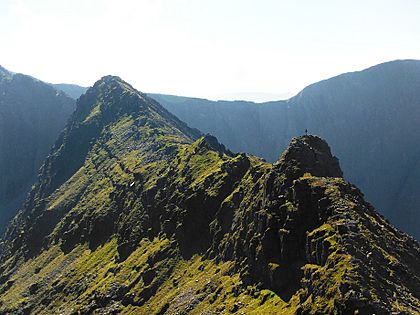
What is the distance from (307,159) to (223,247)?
27000mm

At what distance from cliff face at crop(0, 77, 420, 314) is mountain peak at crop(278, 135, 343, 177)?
308 millimetres

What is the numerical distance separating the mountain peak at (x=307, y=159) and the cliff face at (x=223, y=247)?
31 cm

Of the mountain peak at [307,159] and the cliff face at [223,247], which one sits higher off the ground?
the mountain peak at [307,159]

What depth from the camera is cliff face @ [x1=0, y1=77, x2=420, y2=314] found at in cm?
6806

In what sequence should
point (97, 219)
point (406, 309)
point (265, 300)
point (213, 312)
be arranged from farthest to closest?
point (97, 219) < point (213, 312) < point (265, 300) < point (406, 309)

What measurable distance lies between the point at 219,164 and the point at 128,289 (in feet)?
148

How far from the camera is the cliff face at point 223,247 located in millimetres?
68062

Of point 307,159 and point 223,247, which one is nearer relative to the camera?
point 307,159

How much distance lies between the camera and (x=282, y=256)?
82.6 meters

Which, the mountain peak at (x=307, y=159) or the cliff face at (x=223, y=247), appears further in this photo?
the mountain peak at (x=307, y=159)

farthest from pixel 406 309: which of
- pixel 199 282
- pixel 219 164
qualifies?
pixel 219 164

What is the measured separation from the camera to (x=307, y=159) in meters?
100

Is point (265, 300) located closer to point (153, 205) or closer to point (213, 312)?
point (213, 312)

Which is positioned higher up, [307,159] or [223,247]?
[307,159]
